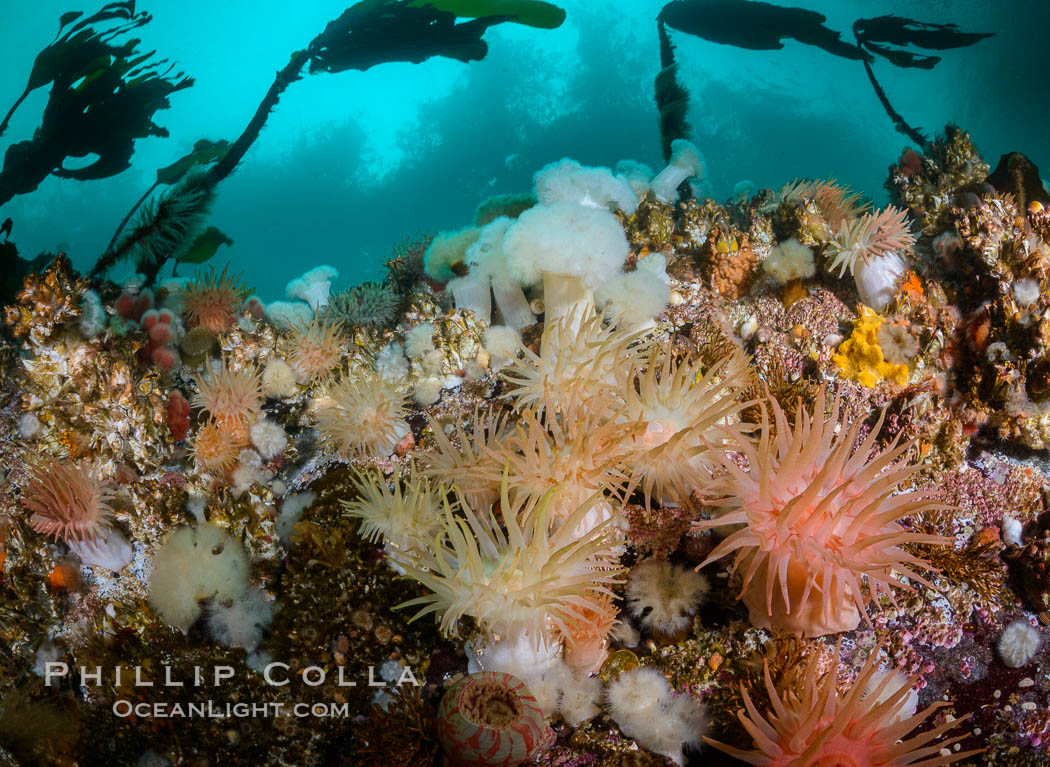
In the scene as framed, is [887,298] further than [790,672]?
Yes

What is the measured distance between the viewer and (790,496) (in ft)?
7.25

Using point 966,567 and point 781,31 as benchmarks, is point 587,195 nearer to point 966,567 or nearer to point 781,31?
point 966,567

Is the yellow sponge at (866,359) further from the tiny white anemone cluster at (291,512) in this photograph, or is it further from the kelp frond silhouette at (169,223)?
the kelp frond silhouette at (169,223)

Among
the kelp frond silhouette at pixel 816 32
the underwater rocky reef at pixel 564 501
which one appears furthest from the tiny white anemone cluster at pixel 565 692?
the kelp frond silhouette at pixel 816 32

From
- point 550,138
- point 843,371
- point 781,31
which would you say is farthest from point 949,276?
point 550,138

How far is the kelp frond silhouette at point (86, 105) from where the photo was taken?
246 inches

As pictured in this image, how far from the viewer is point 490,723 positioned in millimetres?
2131

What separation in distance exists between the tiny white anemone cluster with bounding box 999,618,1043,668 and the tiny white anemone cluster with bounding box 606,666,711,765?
1496 millimetres

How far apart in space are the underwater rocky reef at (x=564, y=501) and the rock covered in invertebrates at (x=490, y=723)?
1 cm

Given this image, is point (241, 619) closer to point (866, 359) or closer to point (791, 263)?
point (866, 359)

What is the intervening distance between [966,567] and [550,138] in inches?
1613

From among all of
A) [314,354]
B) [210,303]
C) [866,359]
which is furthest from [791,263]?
[210,303]

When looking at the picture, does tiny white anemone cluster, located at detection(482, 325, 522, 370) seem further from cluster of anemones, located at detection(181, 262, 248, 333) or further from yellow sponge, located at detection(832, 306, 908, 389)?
cluster of anemones, located at detection(181, 262, 248, 333)

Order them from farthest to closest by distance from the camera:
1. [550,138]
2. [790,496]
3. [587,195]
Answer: [550,138], [587,195], [790,496]
